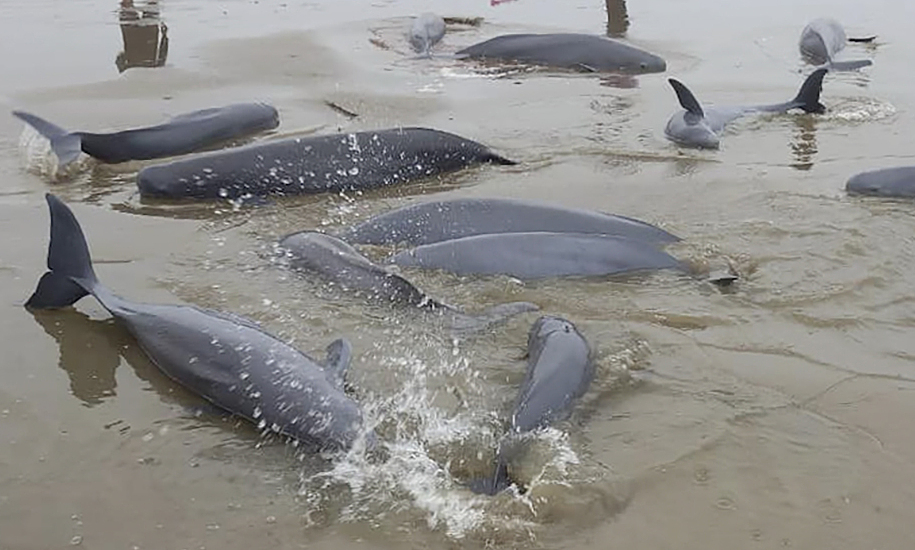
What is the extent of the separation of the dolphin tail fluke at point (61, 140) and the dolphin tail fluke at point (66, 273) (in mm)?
2231

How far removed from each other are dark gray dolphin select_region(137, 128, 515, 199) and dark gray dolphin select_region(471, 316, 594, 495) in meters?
2.65

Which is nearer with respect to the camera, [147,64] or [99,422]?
[99,422]

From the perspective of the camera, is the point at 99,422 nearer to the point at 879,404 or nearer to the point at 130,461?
the point at 130,461

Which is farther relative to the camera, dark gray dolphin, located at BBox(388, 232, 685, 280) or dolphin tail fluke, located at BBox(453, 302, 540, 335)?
dark gray dolphin, located at BBox(388, 232, 685, 280)

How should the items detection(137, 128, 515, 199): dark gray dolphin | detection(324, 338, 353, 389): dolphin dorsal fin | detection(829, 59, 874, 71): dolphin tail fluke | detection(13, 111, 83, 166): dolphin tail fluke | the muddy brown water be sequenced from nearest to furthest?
1. the muddy brown water
2. detection(324, 338, 353, 389): dolphin dorsal fin
3. detection(137, 128, 515, 199): dark gray dolphin
4. detection(13, 111, 83, 166): dolphin tail fluke
5. detection(829, 59, 874, 71): dolphin tail fluke

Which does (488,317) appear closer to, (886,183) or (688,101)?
(886,183)

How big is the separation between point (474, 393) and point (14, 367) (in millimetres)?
1834

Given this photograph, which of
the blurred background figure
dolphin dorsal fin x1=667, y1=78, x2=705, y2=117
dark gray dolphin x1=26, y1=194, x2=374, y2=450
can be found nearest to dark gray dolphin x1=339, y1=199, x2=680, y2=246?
dark gray dolphin x1=26, y1=194, x2=374, y2=450

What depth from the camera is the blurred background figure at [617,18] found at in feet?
42.4

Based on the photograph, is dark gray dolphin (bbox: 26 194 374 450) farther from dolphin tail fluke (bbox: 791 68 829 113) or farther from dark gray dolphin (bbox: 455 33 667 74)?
dark gray dolphin (bbox: 455 33 667 74)

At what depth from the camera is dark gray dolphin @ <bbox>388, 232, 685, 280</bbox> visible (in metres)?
5.09

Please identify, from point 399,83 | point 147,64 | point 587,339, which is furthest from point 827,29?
point 587,339

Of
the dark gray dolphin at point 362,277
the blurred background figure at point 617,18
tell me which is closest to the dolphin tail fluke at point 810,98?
the blurred background figure at point 617,18

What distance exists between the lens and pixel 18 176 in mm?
6707
